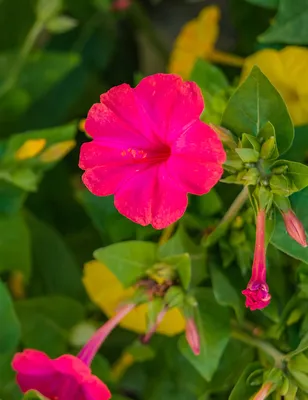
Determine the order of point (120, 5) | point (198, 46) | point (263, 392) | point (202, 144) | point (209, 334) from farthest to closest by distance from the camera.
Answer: point (120, 5) < point (198, 46) < point (209, 334) < point (263, 392) < point (202, 144)

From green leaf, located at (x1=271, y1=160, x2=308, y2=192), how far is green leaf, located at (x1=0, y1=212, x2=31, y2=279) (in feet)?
1.80

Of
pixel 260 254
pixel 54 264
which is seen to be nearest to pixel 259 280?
pixel 260 254

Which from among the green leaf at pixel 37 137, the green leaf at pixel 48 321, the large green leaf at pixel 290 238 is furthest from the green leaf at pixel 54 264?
the large green leaf at pixel 290 238

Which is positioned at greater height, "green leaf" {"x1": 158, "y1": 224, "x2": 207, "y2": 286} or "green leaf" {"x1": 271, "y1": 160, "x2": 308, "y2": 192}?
"green leaf" {"x1": 271, "y1": 160, "x2": 308, "y2": 192}

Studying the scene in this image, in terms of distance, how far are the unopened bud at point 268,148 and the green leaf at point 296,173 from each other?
1cm

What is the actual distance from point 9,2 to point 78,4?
15cm

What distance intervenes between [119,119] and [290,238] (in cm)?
24

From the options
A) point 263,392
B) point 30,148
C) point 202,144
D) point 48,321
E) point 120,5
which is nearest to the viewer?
point 202,144

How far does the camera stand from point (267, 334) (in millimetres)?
897

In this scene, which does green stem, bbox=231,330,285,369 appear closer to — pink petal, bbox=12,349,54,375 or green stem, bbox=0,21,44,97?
pink petal, bbox=12,349,54,375

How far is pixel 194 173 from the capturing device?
2.19ft

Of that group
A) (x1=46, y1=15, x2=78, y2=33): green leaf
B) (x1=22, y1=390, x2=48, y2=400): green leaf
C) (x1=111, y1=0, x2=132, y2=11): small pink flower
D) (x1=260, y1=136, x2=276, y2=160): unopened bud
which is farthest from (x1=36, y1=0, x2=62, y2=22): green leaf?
(x1=22, y1=390, x2=48, y2=400): green leaf

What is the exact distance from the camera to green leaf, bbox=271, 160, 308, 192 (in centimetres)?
73

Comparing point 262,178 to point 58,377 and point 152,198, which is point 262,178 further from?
point 58,377
